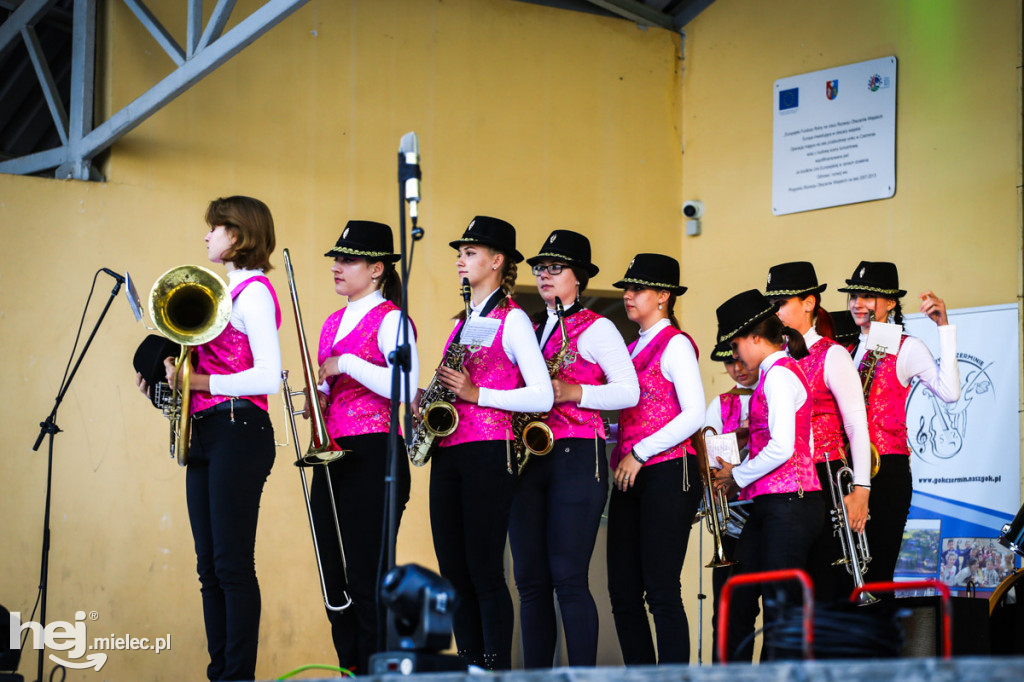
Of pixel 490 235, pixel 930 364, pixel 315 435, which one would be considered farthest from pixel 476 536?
pixel 930 364

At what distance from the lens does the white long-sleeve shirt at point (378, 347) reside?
3557 millimetres

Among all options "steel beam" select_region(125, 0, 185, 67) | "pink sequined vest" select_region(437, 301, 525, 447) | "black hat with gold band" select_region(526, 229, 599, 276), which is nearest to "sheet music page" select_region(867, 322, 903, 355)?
"black hat with gold band" select_region(526, 229, 599, 276)

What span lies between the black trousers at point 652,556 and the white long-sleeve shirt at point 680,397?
0.10 m

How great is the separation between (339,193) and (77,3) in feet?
5.64

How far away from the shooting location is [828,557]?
396 centimetres

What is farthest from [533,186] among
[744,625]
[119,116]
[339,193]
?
[744,625]

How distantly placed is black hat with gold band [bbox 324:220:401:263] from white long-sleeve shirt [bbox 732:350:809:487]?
1447 mm

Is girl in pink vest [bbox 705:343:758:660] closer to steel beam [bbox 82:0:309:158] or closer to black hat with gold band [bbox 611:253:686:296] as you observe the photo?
black hat with gold band [bbox 611:253:686:296]

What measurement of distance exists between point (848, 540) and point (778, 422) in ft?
2.50

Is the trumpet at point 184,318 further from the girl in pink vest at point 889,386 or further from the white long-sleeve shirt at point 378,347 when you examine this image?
the girl in pink vest at point 889,386

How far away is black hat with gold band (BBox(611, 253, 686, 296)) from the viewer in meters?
4.19

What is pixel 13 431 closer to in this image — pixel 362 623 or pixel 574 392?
pixel 362 623

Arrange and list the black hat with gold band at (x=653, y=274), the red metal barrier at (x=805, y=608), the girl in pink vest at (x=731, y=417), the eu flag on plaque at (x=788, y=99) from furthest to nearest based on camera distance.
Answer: the eu flag on plaque at (x=788, y=99)
the girl in pink vest at (x=731, y=417)
the black hat with gold band at (x=653, y=274)
the red metal barrier at (x=805, y=608)

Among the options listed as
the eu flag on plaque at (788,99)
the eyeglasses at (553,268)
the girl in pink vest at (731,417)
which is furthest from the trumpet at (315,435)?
the eu flag on plaque at (788,99)
